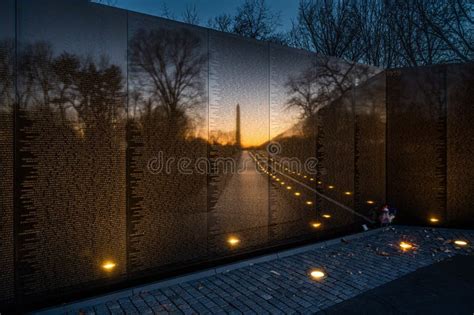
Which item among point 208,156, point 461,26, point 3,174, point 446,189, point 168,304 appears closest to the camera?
point 3,174

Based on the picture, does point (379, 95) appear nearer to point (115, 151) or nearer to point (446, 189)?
point (446, 189)

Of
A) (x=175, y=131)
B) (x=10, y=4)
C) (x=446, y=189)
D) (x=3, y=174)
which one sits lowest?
(x=446, y=189)

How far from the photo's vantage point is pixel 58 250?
5668mm

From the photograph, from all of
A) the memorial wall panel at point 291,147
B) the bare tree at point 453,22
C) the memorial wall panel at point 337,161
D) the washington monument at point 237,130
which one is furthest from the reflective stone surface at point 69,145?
the bare tree at point 453,22

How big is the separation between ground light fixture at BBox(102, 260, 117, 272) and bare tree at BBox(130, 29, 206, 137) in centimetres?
251

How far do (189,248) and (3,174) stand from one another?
3.45 meters

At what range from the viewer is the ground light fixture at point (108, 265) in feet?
20.2

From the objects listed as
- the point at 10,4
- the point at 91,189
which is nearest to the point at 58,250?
the point at 91,189

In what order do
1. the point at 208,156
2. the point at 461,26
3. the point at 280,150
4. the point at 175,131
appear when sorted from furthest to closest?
the point at 461,26 < the point at 280,150 < the point at 208,156 < the point at 175,131

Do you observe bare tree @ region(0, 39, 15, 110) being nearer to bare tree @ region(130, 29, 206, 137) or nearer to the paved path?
bare tree @ region(130, 29, 206, 137)

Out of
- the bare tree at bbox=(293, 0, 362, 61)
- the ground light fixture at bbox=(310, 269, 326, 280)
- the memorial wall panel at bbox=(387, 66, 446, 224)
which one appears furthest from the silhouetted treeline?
the ground light fixture at bbox=(310, 269, 326, 280)

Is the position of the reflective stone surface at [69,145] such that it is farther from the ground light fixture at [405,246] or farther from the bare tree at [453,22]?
the bare tree at [453,22]

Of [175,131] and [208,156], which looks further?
[208,156]

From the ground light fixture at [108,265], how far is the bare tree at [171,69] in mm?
2514
